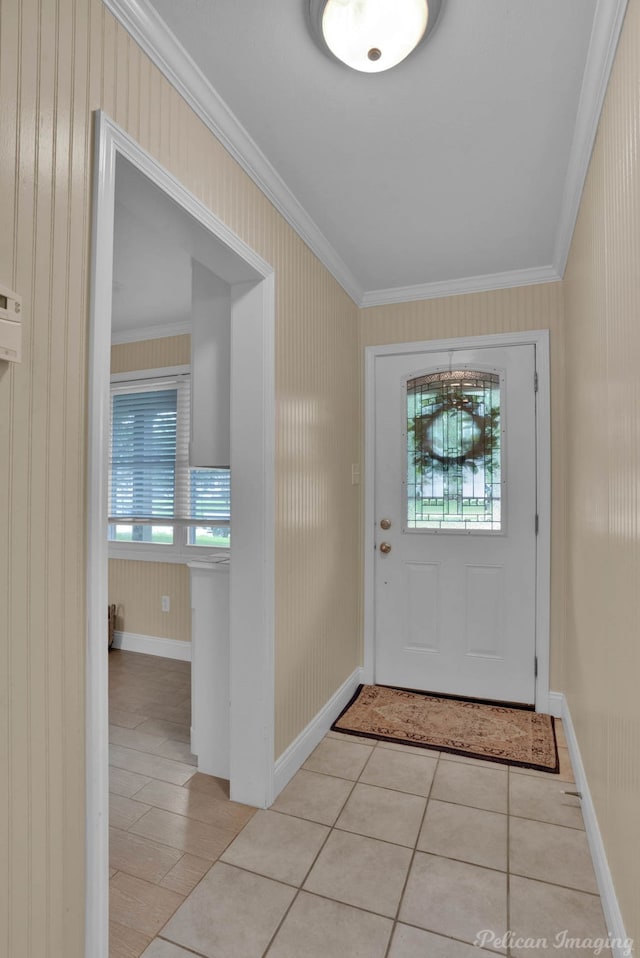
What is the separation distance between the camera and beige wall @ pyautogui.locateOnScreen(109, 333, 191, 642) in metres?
3.86

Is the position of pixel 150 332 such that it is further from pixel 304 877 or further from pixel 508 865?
pixel 508 865

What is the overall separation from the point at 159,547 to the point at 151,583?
29 cm

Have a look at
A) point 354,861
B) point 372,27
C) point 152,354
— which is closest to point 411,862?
point 354,861

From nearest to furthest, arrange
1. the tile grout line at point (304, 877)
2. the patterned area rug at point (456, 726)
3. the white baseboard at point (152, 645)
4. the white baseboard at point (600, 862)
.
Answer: the white baseboard at point (600, 862) < the tile grout line at point (304, 877) < the patterned area rug at point (456, 726) < the white baseboard at point (152, 645)

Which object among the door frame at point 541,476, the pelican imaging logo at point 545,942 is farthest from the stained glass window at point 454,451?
the pelican imaging logo at point 545,942

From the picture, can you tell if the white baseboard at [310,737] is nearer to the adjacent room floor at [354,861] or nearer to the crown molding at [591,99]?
the adjacent room floor at [354,861]

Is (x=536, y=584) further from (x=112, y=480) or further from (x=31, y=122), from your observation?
(x=112, y=480)

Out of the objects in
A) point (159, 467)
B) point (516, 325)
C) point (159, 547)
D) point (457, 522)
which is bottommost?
point (159, 547)

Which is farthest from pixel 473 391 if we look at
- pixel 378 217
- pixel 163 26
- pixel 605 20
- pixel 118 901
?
pixel 118 901

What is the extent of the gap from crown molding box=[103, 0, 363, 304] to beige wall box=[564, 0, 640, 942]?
3.87 feet

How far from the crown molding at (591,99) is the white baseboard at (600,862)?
7.60 feet

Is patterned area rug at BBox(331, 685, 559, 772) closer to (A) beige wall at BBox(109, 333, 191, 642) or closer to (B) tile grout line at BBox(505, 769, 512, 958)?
(B) tile grout line at BBox(505, 769, 512, 958)

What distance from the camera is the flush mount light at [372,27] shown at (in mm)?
1344

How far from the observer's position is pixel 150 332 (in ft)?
13.4
